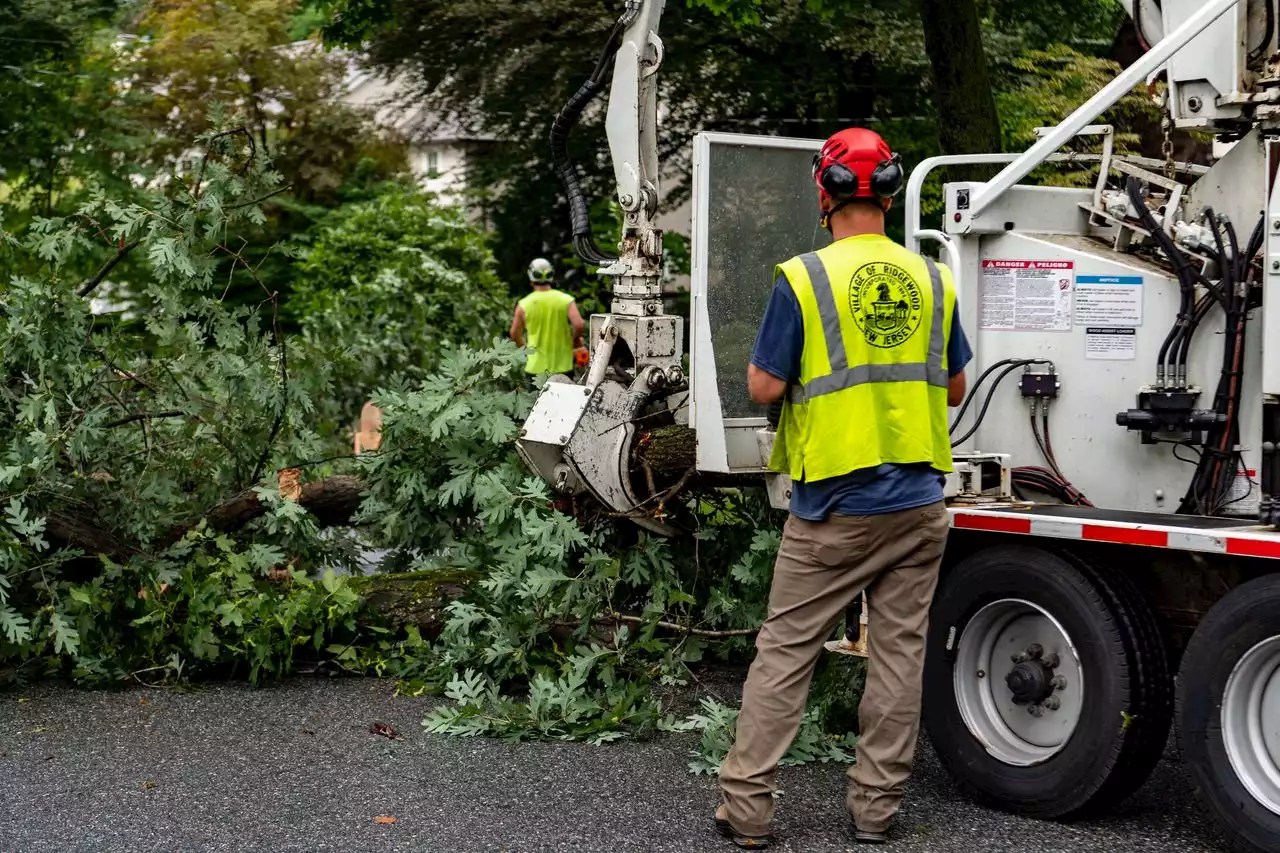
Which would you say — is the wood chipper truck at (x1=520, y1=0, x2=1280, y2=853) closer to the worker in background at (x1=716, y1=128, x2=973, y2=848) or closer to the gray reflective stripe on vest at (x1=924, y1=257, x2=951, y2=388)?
the worker in background at (x1=716, y1=128, x2=973, y2=848)

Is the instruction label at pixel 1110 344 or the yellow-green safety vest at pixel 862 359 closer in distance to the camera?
the yellow-green safety vest at pixel 862 359

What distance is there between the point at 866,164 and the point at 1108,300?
114cm

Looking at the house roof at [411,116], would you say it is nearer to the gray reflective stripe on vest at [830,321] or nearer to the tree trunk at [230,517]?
the tree trunk at [230,517]

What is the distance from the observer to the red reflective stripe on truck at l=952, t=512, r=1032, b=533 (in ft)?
17.5

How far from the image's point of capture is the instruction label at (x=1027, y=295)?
226 inches

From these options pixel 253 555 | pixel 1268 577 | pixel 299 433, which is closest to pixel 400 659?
pixel 253 555

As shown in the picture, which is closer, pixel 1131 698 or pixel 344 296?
pixel 1131 698

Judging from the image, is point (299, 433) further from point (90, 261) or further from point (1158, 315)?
point (1158, 315)

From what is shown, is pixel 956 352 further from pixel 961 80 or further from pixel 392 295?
pixel 392 295

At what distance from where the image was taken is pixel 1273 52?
5379mm

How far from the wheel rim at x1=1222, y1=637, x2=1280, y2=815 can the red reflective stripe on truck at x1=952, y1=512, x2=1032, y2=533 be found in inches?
32.7

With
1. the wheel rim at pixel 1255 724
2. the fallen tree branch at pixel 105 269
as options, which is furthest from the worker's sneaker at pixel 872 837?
the fallen tree branch at pixel 105 269

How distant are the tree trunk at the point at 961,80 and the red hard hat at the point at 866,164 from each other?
19.0 ft

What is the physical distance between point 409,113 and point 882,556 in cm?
1686
